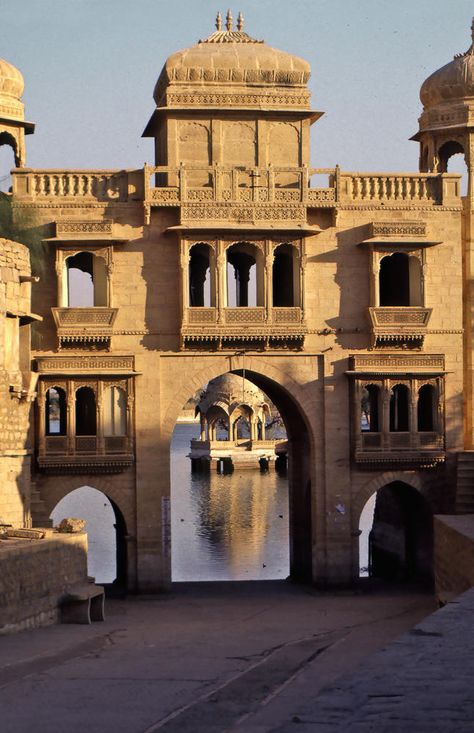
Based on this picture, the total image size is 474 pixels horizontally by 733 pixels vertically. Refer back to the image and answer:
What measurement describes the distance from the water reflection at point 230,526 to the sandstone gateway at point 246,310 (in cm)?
789

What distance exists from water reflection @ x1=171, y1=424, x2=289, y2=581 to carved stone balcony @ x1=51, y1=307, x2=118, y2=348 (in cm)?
995

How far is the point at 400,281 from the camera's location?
103 ft

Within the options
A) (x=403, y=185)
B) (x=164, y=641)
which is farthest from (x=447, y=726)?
(x=403, y=185)

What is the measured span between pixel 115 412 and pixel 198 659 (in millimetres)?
9025

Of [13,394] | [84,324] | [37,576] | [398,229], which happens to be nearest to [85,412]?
[84,324]

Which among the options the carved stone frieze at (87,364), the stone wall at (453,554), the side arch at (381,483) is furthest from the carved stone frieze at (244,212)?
the stone wall at (453,554)

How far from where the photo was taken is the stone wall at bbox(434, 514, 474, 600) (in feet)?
75.1

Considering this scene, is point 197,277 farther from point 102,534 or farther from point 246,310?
point 102,534

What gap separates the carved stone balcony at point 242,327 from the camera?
28344mm

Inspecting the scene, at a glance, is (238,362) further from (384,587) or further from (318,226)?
(384,587)

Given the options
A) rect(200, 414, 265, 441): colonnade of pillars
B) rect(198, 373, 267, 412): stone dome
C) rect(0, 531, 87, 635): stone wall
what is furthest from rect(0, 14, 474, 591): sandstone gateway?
rect(200, 414, 265, 441): colonnade of pillars

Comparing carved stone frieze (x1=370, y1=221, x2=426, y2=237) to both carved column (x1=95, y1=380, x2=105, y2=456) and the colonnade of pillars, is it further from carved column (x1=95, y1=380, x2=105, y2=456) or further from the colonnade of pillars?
the colonnade of pillars

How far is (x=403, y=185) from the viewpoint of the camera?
29.4 meters

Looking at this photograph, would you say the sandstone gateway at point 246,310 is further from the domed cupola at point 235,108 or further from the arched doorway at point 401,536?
the arched doorway at point 401,536
